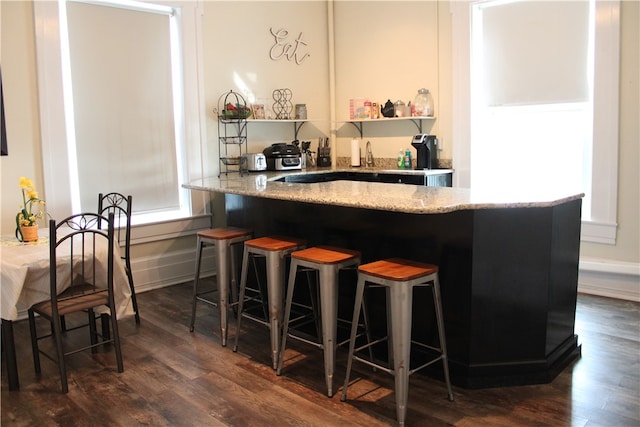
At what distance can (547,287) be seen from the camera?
2.82 meters

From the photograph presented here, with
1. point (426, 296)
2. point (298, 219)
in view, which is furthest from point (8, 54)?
point (426, 296)

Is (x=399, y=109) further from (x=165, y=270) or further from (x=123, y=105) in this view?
(x=165, y=270)

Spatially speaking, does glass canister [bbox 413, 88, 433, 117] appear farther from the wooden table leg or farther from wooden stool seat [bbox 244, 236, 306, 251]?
the wooden table leg

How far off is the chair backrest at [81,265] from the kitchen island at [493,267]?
3.42 feet

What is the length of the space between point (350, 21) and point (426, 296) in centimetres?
383

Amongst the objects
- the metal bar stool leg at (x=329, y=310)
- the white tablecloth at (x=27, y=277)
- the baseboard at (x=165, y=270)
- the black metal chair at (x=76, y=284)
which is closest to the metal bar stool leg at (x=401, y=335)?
the metal bar stool leg at (x=329, y=310)

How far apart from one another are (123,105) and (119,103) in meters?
0.04

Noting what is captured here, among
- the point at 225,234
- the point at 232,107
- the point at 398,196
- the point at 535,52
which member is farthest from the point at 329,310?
the point at 535,52

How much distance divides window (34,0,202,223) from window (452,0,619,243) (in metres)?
2.42

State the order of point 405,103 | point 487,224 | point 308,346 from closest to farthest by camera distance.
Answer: point 487,224 → point 308,346 → point 405,103

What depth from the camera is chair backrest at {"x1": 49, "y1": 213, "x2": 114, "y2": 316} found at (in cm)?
280

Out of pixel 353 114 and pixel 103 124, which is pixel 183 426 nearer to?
pixel 103 124

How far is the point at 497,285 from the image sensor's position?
2.75m

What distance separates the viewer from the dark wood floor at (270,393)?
251 cm
